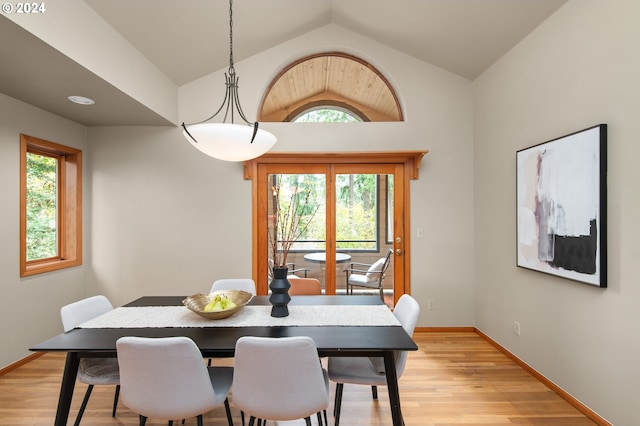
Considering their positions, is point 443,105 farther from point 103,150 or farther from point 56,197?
point 56,197

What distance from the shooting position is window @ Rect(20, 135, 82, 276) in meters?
3.09

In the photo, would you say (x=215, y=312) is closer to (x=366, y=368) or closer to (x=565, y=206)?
(x=366, y=368)

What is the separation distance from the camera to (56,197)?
3613 millimetres

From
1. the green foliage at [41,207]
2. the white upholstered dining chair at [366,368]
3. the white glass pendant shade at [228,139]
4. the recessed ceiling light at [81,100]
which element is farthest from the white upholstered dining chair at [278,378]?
the green foliage at [41,207]

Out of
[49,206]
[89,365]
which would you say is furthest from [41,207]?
[89,365]

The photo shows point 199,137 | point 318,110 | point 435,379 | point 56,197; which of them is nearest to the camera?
point 199,137

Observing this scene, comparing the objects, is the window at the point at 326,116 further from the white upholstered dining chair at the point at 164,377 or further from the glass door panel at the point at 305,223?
the white upholstered dining chair at the point at 164,377

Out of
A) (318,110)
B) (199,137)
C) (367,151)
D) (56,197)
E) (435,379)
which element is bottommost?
(435,379)

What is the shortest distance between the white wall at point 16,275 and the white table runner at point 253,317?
56.3 inches

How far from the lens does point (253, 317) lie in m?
2.08

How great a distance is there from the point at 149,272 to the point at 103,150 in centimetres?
145

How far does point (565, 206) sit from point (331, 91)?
2573 mm

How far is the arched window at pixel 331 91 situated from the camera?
387cm

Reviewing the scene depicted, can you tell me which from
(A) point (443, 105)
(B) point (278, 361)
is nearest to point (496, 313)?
(A) point (443, 105)
